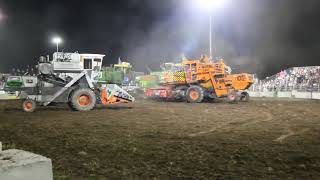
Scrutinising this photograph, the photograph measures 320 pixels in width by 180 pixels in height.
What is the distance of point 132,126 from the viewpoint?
10.4 metres

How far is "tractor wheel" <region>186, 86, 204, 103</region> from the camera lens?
854 inches

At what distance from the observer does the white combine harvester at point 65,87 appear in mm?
15469

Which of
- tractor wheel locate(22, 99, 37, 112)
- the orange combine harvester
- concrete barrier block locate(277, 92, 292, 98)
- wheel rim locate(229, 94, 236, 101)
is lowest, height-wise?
tractor wheel locate(22, 99, 37, 112)

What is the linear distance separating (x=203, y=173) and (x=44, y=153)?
3111 mm

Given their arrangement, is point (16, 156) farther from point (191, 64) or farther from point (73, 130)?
point (191, 64)

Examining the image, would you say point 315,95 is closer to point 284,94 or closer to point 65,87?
point 284,94

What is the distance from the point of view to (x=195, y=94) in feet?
71.9

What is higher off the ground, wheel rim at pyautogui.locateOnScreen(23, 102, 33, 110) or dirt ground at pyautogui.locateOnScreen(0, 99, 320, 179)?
wheel rim at pyautogui.locateOnScreen(23, 102, 33, 110)

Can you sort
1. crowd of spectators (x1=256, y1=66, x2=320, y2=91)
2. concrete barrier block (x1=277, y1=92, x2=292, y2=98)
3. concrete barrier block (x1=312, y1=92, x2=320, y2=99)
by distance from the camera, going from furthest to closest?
crowd of spectators (x1=256, y1=66, x2=320, y2=91) → concrete barrier block (x1=277, y1=92, x2=292, y2=98) → concrete barrier block (x1=312, y1=92, x2=320, y2=99)

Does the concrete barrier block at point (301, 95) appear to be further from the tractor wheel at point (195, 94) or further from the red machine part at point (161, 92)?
the red machine part at point (161, 92)

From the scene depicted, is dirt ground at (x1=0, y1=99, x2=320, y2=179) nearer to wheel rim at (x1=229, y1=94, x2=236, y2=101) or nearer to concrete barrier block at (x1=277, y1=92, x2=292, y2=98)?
wheel rim at (x1=229, y1=94, x2=236, y2=101)

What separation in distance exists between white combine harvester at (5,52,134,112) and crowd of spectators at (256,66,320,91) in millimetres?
25117

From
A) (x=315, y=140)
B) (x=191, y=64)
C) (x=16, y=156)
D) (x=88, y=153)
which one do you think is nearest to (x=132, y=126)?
(x=88, y=153)

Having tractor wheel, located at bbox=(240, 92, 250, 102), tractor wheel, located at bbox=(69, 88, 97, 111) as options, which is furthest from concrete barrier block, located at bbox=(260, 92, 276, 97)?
tractor wheel, located at bbox=(69, 88, 97, 111)
